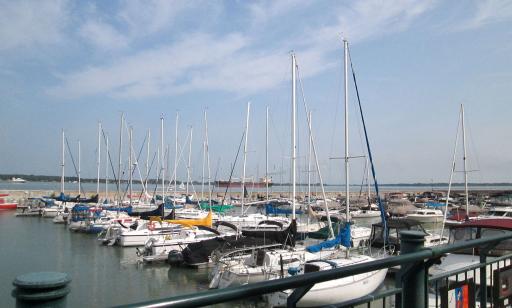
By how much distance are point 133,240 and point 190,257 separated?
29.7 ft

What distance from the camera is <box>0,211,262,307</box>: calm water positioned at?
1645 centimetres

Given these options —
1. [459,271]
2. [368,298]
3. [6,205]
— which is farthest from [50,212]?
[368,298]

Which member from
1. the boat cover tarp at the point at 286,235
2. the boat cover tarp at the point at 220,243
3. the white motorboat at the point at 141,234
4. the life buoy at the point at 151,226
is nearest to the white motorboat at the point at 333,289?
the boat cover tarp at the point at 220,243

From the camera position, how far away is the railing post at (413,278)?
3541 millimetres

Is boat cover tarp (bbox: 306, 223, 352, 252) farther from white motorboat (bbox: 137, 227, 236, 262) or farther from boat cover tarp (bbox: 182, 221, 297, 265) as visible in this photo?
white motorboat (bbox: 137, 227, 236, 262)

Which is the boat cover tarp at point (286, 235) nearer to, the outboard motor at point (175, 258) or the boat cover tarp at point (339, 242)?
the boat cover tarp at point (339, 242)

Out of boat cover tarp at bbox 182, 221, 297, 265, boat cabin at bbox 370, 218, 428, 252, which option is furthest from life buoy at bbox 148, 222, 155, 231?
boat cabin at bbox 370, 218, 428, 252

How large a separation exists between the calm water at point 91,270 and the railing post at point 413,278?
37.0ft

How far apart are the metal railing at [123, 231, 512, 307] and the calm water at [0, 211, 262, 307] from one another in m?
11.3

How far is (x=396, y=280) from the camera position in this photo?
11.8ft

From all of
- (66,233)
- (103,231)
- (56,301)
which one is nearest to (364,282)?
(56,301)

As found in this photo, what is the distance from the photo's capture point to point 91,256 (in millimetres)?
25031

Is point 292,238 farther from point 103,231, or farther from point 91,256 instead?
point 103,231

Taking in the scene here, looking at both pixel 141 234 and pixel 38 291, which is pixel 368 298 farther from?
pixel 141 234
